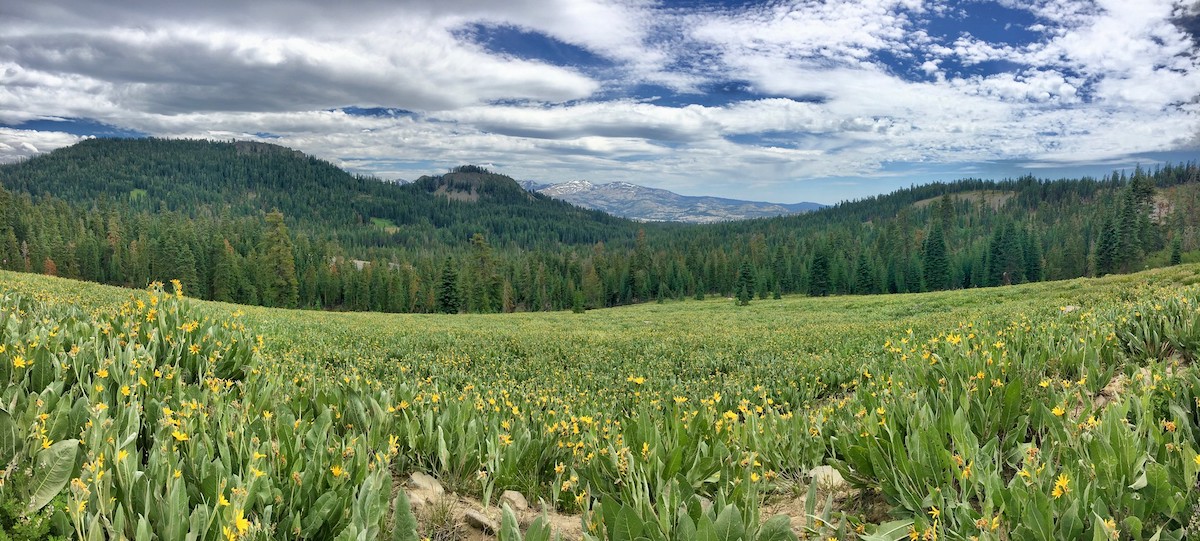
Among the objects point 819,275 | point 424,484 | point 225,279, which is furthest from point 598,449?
point 819,275

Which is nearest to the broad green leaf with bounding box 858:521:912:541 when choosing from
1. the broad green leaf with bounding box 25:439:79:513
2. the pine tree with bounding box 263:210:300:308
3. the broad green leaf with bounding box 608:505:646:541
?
the broad green leaf with bounding box 608:505:646:541

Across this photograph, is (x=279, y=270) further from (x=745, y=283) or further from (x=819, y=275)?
(x=819, y=275)

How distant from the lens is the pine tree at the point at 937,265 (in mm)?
101562

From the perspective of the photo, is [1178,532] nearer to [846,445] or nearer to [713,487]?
[846,445]

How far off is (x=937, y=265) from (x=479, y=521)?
117 metres

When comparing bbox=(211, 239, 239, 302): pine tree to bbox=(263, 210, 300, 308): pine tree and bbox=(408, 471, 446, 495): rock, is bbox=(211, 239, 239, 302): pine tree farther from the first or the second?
bbox=(408, 471, 446, 495): rock

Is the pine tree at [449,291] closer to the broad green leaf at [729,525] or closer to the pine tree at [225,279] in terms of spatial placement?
the pine tree at [225,279]

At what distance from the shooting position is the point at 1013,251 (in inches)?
4259

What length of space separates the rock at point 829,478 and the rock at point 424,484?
113 inches

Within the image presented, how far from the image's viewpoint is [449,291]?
9606cm

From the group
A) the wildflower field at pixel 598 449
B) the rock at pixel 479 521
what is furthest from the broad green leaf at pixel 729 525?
the rock at pixel 479 521

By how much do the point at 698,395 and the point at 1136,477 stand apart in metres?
6.73

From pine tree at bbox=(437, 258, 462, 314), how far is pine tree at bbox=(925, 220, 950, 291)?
8490 centimetres

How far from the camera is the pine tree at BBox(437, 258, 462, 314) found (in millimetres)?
95500
